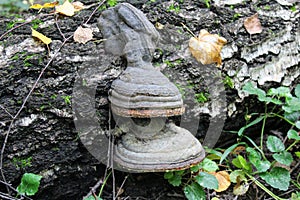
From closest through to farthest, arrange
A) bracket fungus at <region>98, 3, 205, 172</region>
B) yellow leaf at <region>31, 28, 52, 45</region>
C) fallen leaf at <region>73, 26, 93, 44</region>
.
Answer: bracket fungus at <region>98, 3, 205, 172</region> → yellow leaf at <region>31, 28, 52, 45</region> → fallen leaf at <region>73, 26, 93, 44</region>

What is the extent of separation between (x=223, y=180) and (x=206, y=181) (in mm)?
322

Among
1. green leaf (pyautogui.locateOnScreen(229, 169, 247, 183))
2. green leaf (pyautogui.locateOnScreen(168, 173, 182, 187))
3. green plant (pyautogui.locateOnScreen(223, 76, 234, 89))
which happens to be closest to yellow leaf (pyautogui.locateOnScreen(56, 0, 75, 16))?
green plant (pyautogui.locateOnScreen(223, 76, 234, 89))

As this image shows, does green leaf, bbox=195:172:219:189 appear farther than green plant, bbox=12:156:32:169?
Yes

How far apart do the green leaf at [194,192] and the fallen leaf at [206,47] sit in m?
1.00

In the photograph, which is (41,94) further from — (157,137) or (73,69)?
(157,137)

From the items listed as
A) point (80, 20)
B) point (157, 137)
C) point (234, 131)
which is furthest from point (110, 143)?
point (234, 131)

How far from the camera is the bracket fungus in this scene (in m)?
2.03

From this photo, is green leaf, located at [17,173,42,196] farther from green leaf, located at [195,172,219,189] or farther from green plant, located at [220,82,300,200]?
green plant, located at [220,82,300,200]

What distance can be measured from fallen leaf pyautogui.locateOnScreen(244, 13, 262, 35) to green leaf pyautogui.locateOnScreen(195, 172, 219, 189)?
53.9 inches

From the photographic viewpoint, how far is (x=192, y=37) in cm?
271

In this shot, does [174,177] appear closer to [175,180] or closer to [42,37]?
[175,180]

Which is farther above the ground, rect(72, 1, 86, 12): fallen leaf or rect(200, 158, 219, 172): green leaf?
rect(72, 1, 86, 12): fallen leaf

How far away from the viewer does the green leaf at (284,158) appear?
2504 mm

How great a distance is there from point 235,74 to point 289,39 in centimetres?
75
